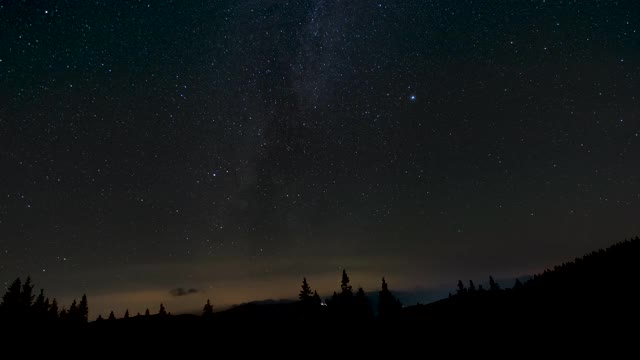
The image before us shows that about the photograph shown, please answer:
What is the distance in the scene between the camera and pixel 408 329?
47188 mm

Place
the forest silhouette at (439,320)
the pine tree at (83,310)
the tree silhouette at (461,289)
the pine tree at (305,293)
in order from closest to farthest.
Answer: the forest silhouette at (439,320), the pine tree at (305,293), the pine tree at (83,310), the tree silhouette at (461,289)

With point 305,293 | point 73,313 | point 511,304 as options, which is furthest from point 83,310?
point 511,304

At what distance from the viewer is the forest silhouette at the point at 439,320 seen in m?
29.2

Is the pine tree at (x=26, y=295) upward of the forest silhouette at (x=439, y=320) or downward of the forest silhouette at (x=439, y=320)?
upward

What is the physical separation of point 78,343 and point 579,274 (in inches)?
3098

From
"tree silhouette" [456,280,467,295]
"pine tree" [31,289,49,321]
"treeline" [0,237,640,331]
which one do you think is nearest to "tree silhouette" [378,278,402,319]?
"treeline" [0,237,640,331]

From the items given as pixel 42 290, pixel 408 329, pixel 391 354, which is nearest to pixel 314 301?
pixel 408 329

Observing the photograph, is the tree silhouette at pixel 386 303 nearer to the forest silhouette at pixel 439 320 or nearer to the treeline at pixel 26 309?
the forest silhouette at pixel 439 320

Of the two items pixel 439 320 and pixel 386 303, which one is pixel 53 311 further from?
pixel 439 320

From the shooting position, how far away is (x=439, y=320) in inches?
1934

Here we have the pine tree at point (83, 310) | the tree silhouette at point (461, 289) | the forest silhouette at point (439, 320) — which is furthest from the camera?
the tree silhouette at point (461, 289)

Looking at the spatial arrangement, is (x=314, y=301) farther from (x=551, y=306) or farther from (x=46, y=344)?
(x=46, y=344)

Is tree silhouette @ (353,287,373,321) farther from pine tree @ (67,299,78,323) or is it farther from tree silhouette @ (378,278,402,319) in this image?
pine tree @ (67,299,78,323)

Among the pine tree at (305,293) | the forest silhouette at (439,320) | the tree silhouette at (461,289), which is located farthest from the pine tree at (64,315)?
the tree silhouette at (461,289)
